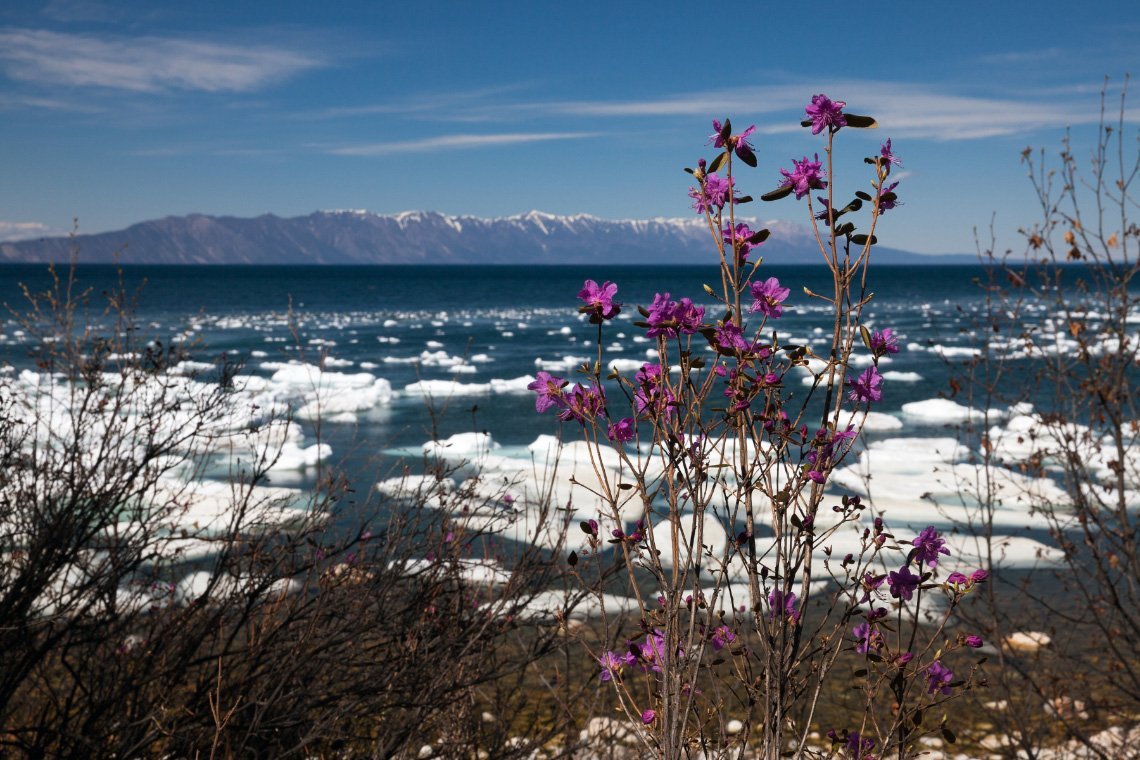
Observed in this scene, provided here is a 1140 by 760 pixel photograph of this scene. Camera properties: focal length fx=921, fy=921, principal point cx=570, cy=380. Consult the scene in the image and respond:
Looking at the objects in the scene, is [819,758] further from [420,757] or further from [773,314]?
[420,757]

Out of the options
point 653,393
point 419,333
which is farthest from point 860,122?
point 419,333

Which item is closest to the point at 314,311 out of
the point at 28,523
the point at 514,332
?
the point at 514,332

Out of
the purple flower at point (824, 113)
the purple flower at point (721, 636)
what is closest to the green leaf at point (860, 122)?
the purple flower at point (824, 113)

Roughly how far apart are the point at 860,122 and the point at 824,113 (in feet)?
0.23

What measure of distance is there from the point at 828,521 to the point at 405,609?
306 inches

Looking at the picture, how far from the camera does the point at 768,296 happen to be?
191 cm

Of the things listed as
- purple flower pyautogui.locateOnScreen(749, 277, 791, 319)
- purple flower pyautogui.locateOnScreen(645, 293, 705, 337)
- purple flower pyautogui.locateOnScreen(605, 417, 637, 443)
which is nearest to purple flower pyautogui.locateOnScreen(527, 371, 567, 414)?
purple flower pyautogui.locateOnScreen(605, 417, 637, 443)

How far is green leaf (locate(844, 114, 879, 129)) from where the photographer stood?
173cm

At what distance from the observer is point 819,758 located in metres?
1.99

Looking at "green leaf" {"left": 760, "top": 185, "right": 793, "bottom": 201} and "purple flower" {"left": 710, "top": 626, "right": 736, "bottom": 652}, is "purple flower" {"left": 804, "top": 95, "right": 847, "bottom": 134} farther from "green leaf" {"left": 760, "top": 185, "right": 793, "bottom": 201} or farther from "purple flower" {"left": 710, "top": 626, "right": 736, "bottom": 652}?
"purple flower" {"left": 710, "top": 626, "right": 736, "bottom": 652}

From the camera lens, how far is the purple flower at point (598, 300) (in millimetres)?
1830

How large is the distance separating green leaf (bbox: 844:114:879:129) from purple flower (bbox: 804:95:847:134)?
0.5 inches

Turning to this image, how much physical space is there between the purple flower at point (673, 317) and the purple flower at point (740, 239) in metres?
0.14

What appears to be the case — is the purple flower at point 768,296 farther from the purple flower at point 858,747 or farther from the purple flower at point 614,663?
the purple flower at point 858,747
